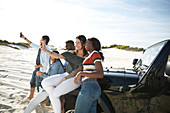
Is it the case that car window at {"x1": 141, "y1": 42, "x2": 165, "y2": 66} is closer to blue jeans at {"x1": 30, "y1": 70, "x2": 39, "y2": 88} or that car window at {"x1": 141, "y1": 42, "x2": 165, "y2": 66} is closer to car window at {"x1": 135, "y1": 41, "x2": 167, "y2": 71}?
car window at {"x1": 135, "y1": 41, "x2": 167, "y2": 71}

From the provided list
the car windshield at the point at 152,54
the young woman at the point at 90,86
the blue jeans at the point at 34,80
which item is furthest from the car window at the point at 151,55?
the blue jeans at the point at 34,80

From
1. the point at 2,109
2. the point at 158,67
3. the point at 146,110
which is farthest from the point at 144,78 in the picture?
the point at 2,109

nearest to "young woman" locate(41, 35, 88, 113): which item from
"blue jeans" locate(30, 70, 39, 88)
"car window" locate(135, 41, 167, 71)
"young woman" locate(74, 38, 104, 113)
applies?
"young woman" locate(74, 38, 104, 113)

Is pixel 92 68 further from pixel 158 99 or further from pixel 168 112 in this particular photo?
pixel 168 112

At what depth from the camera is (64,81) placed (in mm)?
3299

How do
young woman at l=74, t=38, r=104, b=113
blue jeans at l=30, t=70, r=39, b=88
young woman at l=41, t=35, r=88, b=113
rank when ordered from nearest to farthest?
young woman at l=74, t=38, r=104, b=113, young woman at l=41, t=35, r=88, b=113, blue jeans at l=30, t=70, r=39, b=88

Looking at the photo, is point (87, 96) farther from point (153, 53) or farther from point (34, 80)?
point (34, 80)

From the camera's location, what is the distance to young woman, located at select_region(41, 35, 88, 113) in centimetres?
323

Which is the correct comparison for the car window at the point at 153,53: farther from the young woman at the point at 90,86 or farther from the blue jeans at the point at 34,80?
the blue jeans at the point at 34,80

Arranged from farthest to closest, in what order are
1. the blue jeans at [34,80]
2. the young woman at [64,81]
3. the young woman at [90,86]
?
the blue jeans at [34,80], the young woman at [64,81], the young woman at [90,86]

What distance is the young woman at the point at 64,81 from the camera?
3.23 metres

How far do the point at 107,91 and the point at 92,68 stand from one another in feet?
1.70

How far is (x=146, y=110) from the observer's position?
2.93m

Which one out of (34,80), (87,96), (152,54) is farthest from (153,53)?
(34,80)
